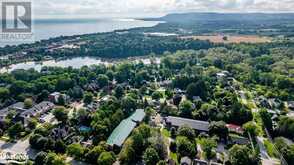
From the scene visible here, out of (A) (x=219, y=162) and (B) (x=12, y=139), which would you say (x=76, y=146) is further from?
(A) (x=219, y=162)

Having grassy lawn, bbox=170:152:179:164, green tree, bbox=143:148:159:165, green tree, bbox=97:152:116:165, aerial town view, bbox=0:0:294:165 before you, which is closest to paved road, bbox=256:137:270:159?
aerial town view, bbox=0:0:294:165

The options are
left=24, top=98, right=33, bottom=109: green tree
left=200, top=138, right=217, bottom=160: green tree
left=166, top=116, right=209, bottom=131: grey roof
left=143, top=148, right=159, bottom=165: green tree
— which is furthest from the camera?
left=24, top=98, right=33, bottom=109: green tree

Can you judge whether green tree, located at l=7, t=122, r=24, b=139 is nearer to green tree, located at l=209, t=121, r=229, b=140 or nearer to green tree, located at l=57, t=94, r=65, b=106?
green tree, located at l=57, t=94, r=65, b=106

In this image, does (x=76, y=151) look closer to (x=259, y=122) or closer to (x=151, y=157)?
(x=151, y=157)

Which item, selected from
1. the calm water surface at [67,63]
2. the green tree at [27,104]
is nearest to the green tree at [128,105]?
the green tree at [27,104]

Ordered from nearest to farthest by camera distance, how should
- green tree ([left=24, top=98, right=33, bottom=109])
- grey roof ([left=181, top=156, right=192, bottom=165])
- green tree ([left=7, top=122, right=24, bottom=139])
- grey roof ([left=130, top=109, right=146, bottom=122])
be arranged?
grey roof ([left=181, top=156, right=192, bottom=165])
green tree ([left=7, top=122, right=24, bottom=139])
grey roof ([left=130, top=109, right=146, bottom=122])
green tree ([left=24, top=98, right=33, bottom=109])

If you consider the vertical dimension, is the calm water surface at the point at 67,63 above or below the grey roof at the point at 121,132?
above

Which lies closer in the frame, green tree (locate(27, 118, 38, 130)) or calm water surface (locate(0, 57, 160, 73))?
green tree (locate(27, 118, 38, 130))

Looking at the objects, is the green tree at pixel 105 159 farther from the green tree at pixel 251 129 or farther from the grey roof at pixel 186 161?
the green tree at pixel 251 129
